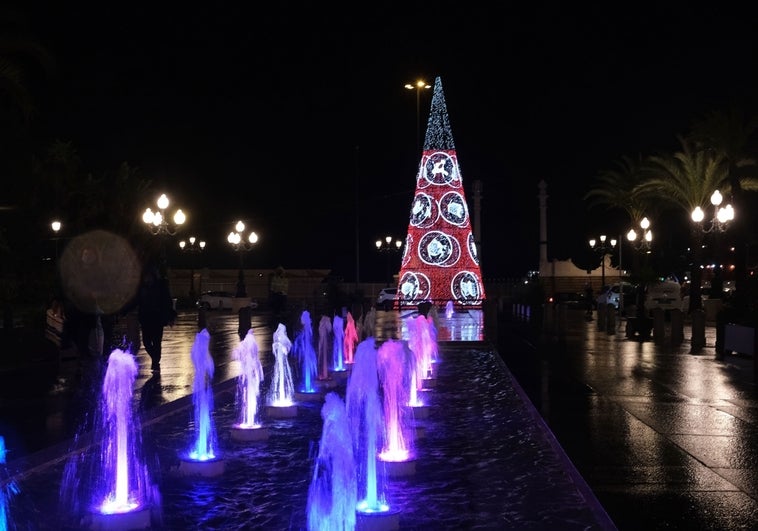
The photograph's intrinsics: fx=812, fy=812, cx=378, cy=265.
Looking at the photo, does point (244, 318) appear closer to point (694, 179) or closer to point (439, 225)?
point (439, 225)

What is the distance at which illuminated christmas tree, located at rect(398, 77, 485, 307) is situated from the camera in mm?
38500

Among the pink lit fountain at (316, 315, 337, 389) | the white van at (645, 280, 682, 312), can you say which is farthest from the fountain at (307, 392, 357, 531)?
the white van at (645, 280, 682, 312)

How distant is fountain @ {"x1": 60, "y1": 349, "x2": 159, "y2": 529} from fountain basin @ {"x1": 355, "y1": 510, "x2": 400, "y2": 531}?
5.32ft

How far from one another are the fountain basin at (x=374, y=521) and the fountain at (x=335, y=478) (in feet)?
0.83

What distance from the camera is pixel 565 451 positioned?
28.7 feet

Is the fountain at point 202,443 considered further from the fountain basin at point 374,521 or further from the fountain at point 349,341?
the fountain at point 349,341

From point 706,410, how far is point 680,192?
29516 mm

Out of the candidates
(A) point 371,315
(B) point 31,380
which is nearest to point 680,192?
(A) point 371,315

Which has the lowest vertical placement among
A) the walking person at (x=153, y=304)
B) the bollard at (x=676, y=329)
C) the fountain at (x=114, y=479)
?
the fountain at (x=114, y=479)

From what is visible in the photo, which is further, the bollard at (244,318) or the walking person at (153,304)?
the bollard at (244,318)

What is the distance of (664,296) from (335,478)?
36388 millimetres

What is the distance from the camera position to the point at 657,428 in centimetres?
1010

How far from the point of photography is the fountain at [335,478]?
5402 mm

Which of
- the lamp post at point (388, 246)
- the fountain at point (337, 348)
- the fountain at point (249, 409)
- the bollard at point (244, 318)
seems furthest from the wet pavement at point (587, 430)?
the lamp post at point (388, 246)
